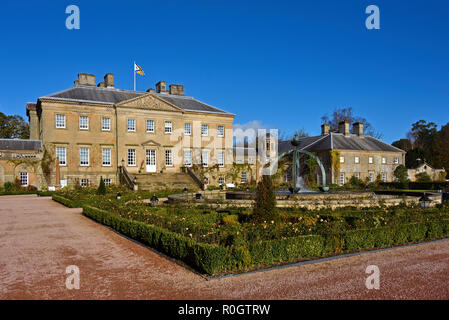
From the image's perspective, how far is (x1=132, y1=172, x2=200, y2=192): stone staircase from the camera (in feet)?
99.8

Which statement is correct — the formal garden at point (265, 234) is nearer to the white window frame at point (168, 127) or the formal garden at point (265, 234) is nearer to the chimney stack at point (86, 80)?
the white window frame at point (168, 127)

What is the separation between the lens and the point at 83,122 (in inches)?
1299

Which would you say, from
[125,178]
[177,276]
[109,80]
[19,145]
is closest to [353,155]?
[125,178]

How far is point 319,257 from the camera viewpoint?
8.78m

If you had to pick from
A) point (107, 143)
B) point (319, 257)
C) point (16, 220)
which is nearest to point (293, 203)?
point (319, 257)

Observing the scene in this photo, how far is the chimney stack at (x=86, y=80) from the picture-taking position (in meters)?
35.4

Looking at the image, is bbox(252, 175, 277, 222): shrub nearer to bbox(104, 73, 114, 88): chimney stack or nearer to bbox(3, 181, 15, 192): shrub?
bbox(3, 181, 15, 192): shrub

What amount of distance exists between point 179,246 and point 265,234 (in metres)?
2.15

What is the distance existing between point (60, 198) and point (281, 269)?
18.8 m

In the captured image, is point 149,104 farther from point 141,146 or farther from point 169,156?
point 169,156

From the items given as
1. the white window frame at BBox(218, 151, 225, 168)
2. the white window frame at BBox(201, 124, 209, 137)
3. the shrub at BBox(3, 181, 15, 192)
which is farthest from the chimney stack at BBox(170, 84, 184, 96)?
the shrub at BBox(3, 181, 15, 192)

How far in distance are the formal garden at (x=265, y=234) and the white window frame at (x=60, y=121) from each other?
21.2m

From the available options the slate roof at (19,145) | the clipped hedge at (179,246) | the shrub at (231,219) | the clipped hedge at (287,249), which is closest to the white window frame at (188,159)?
the slate roof at (19,145)
